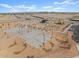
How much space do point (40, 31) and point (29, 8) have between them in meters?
0.27

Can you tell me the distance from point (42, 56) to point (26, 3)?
0.59m

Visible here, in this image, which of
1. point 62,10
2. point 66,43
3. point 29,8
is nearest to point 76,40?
point 66,43

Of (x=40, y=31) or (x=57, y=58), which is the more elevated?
(x=40, y=31)

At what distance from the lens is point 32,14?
3.79 metres

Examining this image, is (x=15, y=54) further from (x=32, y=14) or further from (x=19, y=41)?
(x=32, y=14)

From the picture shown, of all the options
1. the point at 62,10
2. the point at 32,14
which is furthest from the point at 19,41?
the point at 62,10

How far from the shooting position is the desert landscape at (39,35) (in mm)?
3791

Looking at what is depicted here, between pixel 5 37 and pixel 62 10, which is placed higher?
pixel 62 10

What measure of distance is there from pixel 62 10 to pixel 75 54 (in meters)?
0.49

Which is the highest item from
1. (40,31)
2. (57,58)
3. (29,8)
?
(29,8)

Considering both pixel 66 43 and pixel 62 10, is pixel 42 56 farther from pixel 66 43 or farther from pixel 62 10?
pixel 62 10

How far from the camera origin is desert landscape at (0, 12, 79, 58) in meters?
3.79

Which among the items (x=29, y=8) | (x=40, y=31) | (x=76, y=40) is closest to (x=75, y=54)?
(x=76, y=40)

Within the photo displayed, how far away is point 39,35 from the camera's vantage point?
3.81 m
